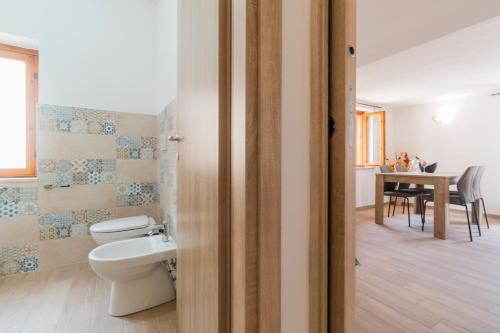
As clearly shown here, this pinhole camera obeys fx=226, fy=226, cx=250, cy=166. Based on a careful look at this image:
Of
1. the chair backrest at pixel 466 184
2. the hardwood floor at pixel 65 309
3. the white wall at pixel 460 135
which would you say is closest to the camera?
the hardwood floor at pixel 65 309

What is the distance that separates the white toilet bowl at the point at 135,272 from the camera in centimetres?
136

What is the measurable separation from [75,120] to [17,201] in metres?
0.83

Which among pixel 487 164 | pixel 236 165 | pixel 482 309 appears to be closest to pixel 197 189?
pixel 236 165

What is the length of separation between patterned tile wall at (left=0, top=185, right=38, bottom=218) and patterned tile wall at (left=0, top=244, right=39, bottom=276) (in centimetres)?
28

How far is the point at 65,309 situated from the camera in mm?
1499

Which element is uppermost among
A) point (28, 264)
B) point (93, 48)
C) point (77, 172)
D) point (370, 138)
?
point (93, 48)

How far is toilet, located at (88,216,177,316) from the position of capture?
136cm

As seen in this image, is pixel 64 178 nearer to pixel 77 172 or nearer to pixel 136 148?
pixel 77 172

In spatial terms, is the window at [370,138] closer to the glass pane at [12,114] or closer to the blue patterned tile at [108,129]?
the blue patterned tile at [108,129]

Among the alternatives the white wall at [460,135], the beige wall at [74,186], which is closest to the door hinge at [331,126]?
the beige wall at [74,186]

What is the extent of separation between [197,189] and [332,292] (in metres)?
0.51

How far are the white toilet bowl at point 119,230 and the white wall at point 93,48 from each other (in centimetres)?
117

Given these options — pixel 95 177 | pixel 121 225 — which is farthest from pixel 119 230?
pixel 95 177

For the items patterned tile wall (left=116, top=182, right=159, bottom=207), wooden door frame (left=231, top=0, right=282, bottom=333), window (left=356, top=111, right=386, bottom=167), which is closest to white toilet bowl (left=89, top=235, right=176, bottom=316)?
patterned tile wall (left=116, top=182, right=159, bottom=207)
